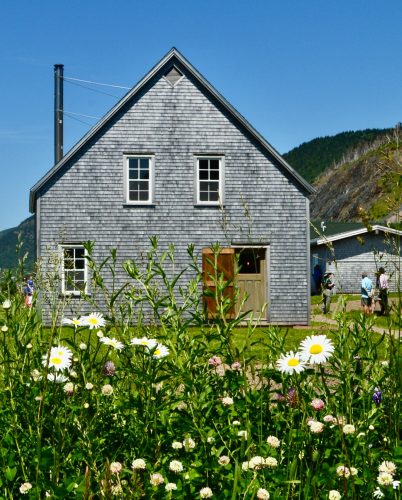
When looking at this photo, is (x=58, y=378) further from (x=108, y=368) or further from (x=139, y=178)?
(x=139, y=178)

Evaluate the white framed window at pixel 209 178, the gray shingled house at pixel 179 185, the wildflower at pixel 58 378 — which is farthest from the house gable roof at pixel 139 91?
the wildflower at pixel 58 378

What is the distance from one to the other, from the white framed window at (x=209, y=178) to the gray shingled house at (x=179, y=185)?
0.10 ft

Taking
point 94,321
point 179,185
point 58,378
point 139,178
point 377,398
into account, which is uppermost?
point 139,178

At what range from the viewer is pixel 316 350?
9.80 ft

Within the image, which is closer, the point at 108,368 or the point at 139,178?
the point at 108,368

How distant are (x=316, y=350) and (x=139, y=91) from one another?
2091cm

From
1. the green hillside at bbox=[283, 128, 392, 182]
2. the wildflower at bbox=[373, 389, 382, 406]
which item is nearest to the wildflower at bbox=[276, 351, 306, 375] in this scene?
the wildflower at bbox=[373, 389, 382, 406]

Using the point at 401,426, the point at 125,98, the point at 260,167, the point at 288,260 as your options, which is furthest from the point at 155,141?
the point at 401,426

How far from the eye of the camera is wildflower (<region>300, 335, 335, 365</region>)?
289 centimetres

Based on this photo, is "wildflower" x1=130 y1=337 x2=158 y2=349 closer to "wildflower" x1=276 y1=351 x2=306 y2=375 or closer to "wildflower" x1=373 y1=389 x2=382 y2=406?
"wildflower" x1=276 y1=351 x2=306 y2=375

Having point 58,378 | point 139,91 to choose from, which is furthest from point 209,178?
point 58,378

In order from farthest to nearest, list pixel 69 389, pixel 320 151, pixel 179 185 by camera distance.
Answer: pixel 320 151
pixel 179 185
pixel 69 389

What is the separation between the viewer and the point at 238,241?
76.3 feet

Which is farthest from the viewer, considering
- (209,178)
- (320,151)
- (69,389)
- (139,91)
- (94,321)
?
(320,151)
